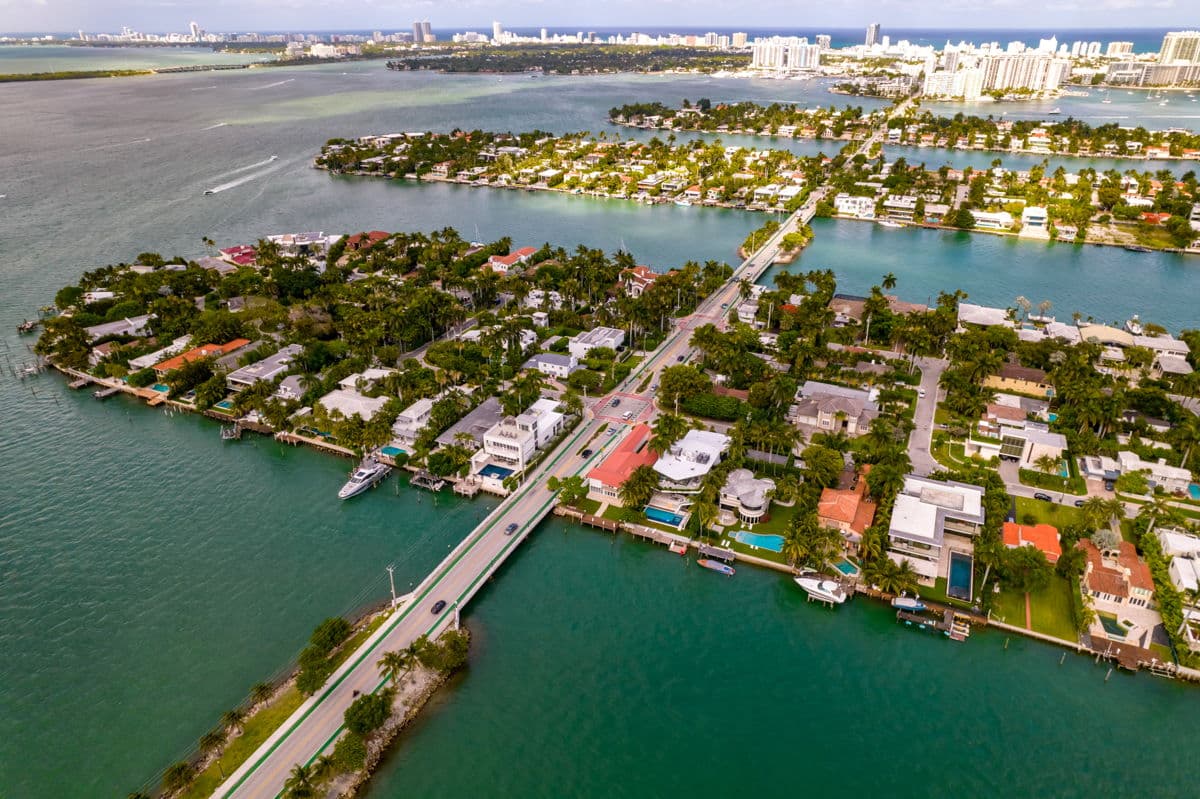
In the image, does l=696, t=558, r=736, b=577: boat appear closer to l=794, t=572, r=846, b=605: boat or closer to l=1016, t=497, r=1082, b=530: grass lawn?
l=794, t=572, r=846, b=605: boat

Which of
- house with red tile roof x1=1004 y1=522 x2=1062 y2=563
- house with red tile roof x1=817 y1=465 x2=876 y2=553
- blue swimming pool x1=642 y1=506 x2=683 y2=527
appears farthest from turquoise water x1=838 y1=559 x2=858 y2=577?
blue swimming pool x1=642 y1=506 x2=683 y2=527

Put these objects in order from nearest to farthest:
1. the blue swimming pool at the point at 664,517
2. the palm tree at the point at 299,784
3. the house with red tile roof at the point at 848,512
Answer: the palm tree at the point at 299,784
the house with red tile roof at the point at 848,512
the blue swimming pool at the point at 664,517

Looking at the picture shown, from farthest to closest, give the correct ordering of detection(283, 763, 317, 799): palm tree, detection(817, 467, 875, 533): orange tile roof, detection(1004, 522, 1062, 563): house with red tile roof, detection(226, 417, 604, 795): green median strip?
detection(817, 467, 875, 533): orange tile roof → detection(1004, 522, 1062, 563): house with red tile roof → detection(226, 417, 604, 795): green median strip → detection(283, 763, 317, 799): palm tree

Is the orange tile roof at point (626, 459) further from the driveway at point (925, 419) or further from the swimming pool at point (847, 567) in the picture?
the driveway at point (925, 419)

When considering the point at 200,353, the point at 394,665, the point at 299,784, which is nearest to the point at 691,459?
the point at 394,665

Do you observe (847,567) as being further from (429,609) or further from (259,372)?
(259,372)

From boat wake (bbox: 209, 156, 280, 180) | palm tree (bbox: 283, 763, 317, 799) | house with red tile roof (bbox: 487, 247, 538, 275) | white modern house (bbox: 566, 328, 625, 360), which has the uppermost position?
boat wake (bbox: 209, 156, 280, 180)

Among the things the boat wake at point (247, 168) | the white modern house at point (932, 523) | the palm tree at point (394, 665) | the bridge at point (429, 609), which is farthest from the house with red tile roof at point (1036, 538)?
the boat wake at point (247, 168)
